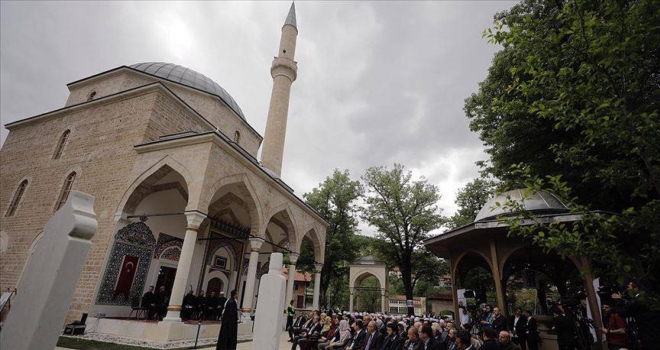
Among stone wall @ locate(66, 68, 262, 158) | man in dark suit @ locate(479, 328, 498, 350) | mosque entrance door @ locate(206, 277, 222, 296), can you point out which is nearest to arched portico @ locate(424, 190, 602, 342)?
man in dark suit @ locate(479, 328, 498, 350)

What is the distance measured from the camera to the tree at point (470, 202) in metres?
21.2

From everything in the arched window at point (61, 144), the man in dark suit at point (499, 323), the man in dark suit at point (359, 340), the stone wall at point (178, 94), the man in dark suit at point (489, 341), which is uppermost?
the stone wall at point (178, 94)

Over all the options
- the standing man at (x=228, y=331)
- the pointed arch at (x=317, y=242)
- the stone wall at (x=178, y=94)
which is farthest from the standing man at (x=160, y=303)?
the stone wall at (x=178, y=94)

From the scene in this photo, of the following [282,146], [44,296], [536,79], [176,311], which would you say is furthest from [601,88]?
[282,146]

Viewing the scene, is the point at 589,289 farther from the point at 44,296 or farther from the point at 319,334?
the point at 44,296

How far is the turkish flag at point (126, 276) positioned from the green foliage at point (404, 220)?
50.3 ft

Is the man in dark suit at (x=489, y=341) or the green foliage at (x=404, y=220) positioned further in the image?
the green foliage at (x=404, y=220)

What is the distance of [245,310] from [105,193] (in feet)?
19.6

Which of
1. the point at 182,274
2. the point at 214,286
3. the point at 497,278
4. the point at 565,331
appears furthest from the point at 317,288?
the point at 565,331

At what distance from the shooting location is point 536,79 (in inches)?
144

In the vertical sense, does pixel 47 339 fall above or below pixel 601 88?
below

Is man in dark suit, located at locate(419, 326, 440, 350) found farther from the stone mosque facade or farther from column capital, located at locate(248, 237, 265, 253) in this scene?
column capital, located at locate(248, 237, 265, 253)

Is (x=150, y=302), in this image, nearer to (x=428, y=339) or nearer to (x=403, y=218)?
(x=428, y=339)

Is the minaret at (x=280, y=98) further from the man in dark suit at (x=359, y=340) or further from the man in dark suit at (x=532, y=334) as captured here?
the man in dark suit at (x=532, y=334)
